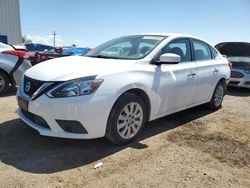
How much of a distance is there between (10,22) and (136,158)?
15.8 meters

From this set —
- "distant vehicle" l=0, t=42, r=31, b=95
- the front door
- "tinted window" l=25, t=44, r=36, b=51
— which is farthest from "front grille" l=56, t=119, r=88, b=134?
"tinted window" l=25, t=44, r=36, b=51

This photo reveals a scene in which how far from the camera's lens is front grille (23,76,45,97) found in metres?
3.66

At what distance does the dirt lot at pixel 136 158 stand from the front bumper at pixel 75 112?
308 mm

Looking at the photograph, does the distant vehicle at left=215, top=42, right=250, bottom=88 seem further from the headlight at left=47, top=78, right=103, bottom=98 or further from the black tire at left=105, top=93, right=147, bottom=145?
the headlight at left=47, top=78, right=103, bottom=98

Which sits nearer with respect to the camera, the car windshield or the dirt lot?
the dirt lot

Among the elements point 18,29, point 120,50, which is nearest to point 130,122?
point 120,50

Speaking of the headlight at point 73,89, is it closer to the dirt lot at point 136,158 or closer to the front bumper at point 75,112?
the front bumper at point 75,112

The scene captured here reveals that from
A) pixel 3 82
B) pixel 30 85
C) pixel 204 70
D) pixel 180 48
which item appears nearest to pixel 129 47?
pixel 180 48

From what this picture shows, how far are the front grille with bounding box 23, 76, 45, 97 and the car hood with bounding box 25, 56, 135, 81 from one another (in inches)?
2.0

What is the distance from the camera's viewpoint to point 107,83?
3.63 m

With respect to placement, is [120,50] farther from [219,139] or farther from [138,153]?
[219,139]

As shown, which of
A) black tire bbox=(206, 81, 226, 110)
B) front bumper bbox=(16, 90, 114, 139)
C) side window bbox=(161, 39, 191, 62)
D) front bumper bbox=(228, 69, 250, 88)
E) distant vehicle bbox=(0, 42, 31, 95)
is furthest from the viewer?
front bumper bbox=(228, 69, 250, 88)

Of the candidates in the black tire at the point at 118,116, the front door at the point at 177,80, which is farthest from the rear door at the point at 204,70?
the black tire at the point at 118,116

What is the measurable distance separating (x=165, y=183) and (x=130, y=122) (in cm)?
113
